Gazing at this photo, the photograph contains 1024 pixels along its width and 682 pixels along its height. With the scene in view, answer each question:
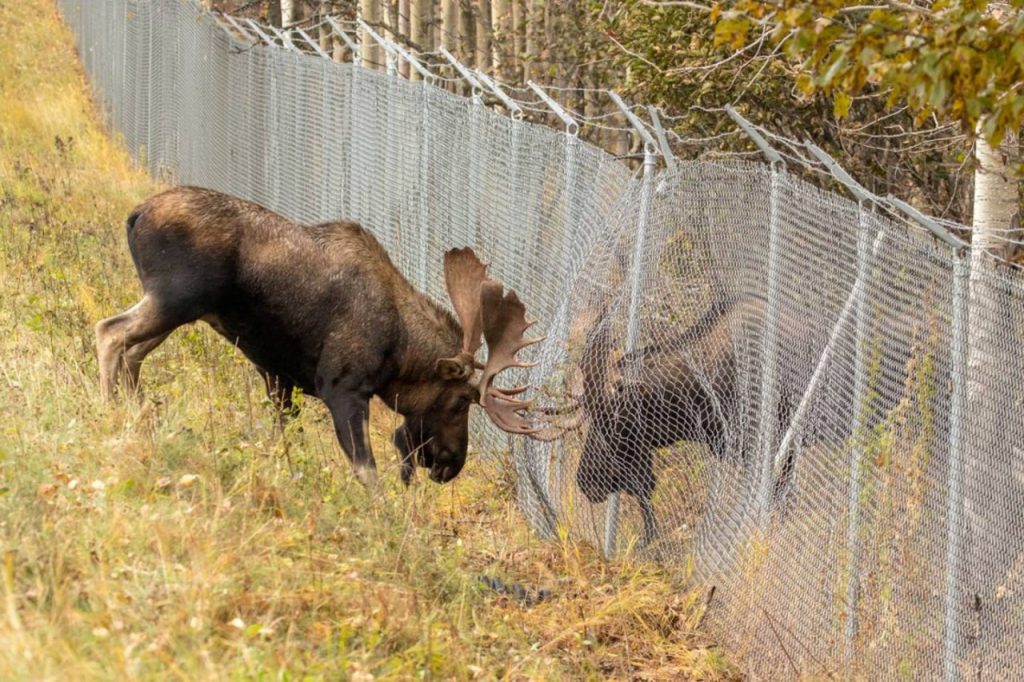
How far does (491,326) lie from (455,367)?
1.60 ft

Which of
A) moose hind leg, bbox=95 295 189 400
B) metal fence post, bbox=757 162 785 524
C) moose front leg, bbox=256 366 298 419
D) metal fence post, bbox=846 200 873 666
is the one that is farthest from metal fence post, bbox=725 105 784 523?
moose front leg, bbox=256 366 298 419

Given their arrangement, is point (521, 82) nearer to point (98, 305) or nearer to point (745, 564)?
point (98, 305)

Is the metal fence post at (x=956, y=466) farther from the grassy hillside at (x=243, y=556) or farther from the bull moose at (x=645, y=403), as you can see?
the bull moose at (x=645, y=403)

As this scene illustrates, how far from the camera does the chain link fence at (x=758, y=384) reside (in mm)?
5895

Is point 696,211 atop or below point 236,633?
atop

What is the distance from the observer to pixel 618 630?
8.08 metres

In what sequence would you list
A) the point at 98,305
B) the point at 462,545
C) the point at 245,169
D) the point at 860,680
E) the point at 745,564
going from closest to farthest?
the point at 860,680
the point at 745,564
the point at 462,545
the point at 98,305
the point at 245,169

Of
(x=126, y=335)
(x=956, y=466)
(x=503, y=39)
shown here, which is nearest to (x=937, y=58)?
(x=956, y=466)

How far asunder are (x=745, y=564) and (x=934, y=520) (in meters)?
1.67

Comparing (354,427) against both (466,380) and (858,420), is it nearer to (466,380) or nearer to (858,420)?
(466,380)

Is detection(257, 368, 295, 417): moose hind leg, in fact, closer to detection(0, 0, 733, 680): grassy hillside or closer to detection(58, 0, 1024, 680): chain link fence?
detection(0, 0, 733, 680): grassy hillside

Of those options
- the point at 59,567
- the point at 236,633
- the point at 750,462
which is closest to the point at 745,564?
the point at 750,462

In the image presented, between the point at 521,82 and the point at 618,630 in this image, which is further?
the point at 521,82

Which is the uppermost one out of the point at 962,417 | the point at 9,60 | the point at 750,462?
the point at 962,417
